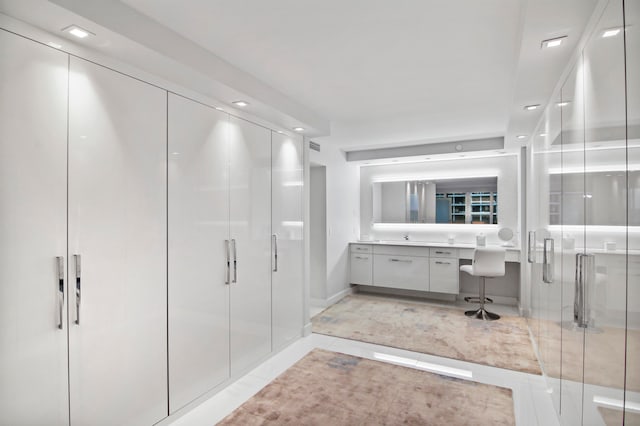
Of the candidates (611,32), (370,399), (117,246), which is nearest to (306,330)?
(370,399)

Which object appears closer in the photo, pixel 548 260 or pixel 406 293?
pixel 548 260

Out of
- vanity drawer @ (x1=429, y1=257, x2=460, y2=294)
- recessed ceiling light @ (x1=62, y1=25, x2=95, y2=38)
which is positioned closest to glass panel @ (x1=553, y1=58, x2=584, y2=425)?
recessed ceiling light @ (x1=62, y1=25, x2=95, y2=38)

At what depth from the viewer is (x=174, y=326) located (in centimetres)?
243

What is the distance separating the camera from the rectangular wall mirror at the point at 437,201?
18.8ft

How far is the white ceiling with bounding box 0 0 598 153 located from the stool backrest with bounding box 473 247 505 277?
1806 millimetres

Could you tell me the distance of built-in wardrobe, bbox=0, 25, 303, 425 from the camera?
5.37ft

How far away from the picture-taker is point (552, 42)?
186cm

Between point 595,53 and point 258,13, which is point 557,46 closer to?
point 595,53

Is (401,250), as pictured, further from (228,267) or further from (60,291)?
(60,291)

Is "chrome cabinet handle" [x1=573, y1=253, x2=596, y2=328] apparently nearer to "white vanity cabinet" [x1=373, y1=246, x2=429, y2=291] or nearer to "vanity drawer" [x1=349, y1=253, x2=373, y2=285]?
"white vanity cabinet" [x1=373, y1=246, x2=429, y2=291]

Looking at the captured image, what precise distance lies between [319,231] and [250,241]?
7.76ft

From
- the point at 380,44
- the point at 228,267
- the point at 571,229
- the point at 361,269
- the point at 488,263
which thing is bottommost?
the point at 361,269

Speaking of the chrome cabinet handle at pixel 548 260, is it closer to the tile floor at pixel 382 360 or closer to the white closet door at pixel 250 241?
the tile floor at pixel 382 360

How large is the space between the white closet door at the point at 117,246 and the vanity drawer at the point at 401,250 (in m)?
4.14
